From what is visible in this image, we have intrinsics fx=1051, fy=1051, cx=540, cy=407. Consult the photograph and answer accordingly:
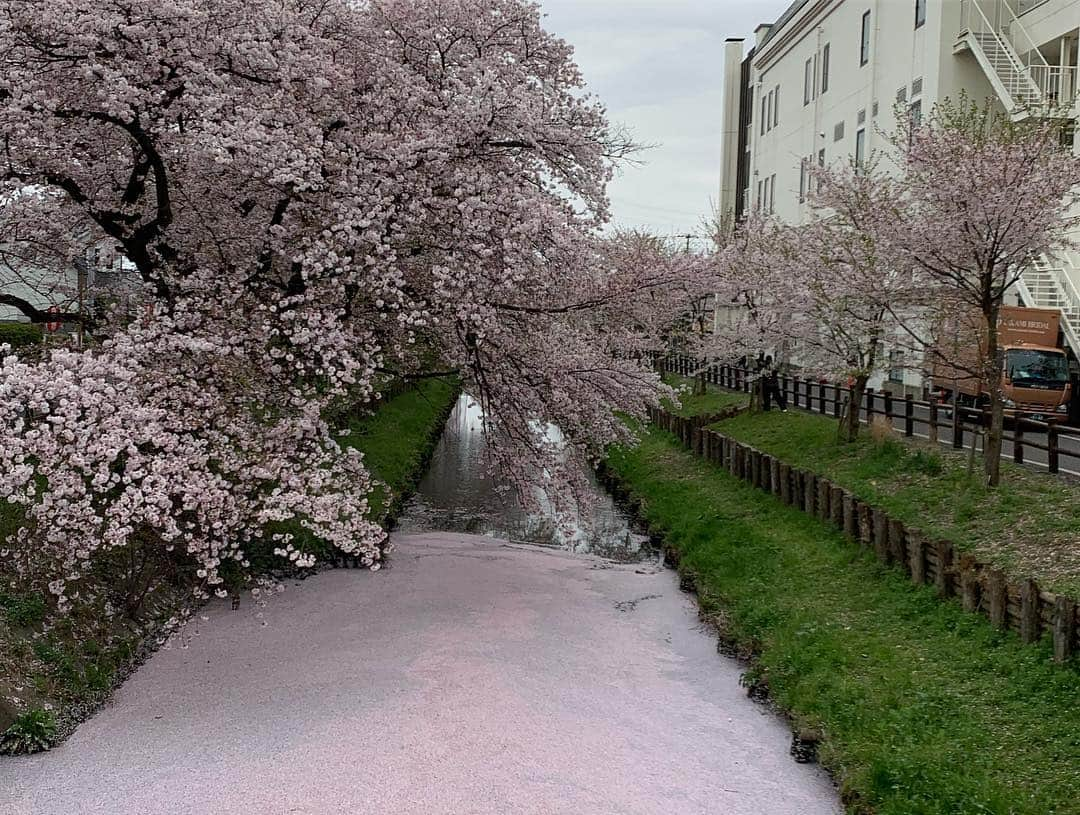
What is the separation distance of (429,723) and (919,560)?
5.80m

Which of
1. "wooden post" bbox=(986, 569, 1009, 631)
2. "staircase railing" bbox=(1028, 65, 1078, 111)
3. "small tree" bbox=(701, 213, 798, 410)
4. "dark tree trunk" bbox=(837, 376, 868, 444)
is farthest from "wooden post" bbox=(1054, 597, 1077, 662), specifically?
"staircase railing" bbox=(1028, 65, 1078, 111)

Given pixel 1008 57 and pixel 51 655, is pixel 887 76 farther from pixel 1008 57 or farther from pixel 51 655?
pixel 51 655

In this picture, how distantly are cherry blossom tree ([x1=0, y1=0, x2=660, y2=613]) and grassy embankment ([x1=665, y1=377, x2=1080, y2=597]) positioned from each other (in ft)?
14.4

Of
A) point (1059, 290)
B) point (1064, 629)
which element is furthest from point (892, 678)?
point (1059, 290)

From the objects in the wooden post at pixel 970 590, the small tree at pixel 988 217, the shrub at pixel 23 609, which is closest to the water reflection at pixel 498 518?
the small tree at pixel 988 217

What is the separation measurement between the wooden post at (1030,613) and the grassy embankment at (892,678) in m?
0.13

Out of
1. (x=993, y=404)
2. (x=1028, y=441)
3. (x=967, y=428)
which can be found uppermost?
(x=993, y=404)

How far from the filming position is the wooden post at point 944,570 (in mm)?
11068

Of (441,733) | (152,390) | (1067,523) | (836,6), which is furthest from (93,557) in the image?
(836,6)

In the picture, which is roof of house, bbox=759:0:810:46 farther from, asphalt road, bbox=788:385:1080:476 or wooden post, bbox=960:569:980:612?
wooden post, bbox=960:569:980:612

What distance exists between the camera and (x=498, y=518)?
71.4 feet

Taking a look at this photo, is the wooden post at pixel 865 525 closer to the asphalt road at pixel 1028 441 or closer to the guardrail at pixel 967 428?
the guardrail at pixel 967 428

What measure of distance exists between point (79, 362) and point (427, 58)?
6.23 metres

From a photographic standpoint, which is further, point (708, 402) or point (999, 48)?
point (708, 402)
